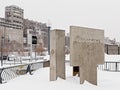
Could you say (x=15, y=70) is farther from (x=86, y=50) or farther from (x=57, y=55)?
(x=86, y=50)

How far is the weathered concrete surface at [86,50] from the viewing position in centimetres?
948

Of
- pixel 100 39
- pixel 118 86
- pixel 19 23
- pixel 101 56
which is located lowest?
pixel 118 86

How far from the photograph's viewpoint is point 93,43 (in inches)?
407

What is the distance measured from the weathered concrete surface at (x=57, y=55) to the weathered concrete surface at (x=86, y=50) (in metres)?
0.44

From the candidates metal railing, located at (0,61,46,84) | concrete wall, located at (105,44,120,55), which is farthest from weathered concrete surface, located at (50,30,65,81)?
concrete wall, located at (105,44,120,55)

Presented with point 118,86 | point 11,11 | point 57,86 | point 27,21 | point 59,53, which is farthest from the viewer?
point 27,21

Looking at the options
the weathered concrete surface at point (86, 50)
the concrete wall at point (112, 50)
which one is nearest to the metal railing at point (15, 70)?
the weathered concrete surface at point (86, 50)

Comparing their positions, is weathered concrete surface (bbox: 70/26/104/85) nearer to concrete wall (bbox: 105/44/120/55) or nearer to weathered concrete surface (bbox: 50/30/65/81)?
weathered concrete surface (bbox: 50/30/65/81)

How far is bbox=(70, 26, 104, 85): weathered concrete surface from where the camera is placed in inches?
373

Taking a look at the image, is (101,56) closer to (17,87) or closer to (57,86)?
(57,86)

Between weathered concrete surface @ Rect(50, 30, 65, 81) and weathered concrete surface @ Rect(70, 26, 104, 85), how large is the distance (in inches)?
17.3

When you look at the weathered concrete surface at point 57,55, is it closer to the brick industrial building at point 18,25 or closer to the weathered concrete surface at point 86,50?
the weathered concrete surface at point 86,50

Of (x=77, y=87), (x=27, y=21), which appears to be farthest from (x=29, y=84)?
(x=27, y=21)

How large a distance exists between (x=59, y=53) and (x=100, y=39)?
230 cm
